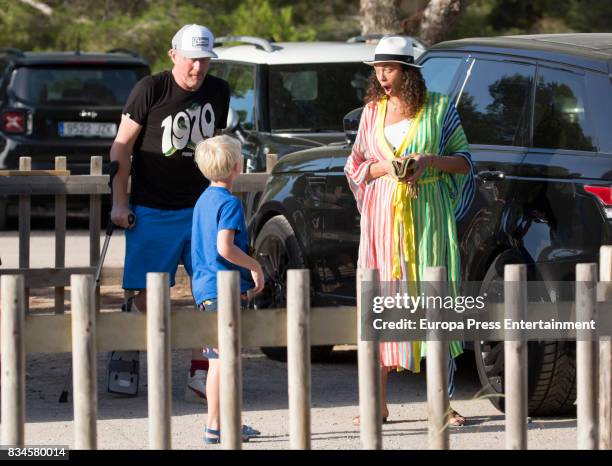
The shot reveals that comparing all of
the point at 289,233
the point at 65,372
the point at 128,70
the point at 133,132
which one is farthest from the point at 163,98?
the point at 128,70

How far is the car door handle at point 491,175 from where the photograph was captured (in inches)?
268

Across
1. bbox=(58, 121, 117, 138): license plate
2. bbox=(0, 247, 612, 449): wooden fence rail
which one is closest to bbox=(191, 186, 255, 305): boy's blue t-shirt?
bbox=(0, 247, 612, 449): wooden fence rail

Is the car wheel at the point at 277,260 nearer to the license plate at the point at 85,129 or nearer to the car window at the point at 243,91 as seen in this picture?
the car window at the point at 243,91

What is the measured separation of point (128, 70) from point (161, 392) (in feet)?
35.9

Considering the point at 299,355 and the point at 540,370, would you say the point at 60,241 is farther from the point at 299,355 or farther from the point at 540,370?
the point at 299,355

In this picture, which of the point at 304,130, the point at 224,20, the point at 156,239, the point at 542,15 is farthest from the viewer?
the point at 542,15

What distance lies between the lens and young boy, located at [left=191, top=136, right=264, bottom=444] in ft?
20.7

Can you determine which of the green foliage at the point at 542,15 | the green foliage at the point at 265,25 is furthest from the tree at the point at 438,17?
the green foliage at the point at 542,15

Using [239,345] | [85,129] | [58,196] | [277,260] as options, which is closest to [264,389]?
[277,260]

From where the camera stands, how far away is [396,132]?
6.61 metres

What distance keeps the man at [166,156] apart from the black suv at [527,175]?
0.76m

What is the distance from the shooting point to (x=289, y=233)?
822 cm

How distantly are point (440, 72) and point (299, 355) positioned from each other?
3348 mm

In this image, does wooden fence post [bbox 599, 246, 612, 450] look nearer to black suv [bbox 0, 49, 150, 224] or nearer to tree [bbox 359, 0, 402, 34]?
black suv [bbox 0, 49, 150, 224]
